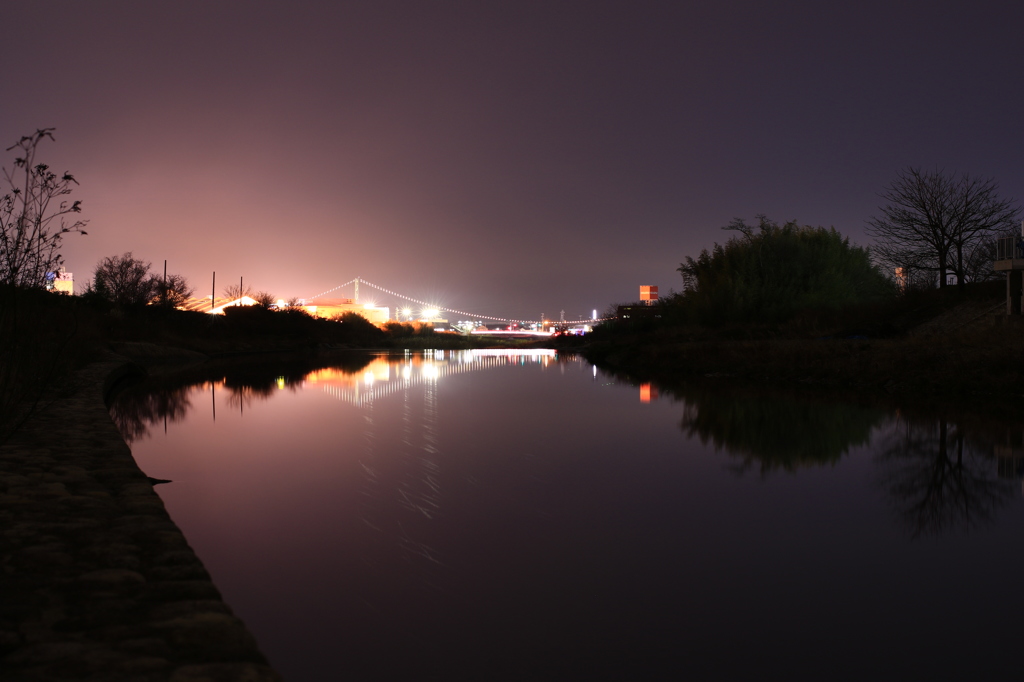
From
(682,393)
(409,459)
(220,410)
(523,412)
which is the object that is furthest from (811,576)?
(682,393)

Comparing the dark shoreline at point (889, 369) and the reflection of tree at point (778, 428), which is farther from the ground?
the dark shoreline at point (889, 369)

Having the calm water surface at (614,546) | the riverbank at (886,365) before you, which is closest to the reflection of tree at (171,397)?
the calm water surface at (614,546)

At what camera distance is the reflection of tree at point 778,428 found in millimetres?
7223

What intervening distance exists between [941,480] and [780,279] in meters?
21.6

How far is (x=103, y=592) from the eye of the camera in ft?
9.00

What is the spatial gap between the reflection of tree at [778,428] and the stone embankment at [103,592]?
5.07m

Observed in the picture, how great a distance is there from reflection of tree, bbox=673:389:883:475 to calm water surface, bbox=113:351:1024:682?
7cm

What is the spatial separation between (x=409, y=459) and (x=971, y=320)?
17.5 m

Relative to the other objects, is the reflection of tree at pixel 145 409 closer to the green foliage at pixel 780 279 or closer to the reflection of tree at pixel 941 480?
the reflection of tree at pixel 941 480

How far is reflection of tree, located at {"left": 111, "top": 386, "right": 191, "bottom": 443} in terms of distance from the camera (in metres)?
9.14

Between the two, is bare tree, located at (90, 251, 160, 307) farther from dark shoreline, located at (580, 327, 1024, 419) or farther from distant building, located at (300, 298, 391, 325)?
distant building, located at (300, 298, 391, 325)

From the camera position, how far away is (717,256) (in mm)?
30938

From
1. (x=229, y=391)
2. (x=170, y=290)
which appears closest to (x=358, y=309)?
(x=170, y=290)

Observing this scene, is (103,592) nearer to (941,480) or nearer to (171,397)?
(941,480)
